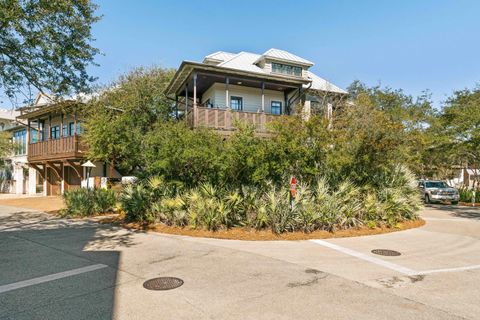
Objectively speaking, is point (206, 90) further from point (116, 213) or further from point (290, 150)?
point (290, 150)

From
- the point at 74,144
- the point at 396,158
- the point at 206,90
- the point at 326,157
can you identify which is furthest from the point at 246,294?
the point at 74,144

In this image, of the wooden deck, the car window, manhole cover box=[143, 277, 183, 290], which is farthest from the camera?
the car window

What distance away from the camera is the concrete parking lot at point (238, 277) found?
13.4 ft

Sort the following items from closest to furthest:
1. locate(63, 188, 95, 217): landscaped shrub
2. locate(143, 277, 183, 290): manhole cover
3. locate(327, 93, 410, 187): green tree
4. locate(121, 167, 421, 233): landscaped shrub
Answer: locate(143, 277, 183, 290): manhole cover, locate(121, 167, 421, 233): landscaped shrub, locate(327, 93, 410, 187): green tree, locate(63, 188, 95, 217): landscaped shrub

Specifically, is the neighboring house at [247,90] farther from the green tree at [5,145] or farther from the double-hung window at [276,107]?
the green tree at [5,145]

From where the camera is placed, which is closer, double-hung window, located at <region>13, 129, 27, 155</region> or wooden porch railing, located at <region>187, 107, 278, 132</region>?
wooden porch railing, located at <region>187, 107, 278, 132</region>

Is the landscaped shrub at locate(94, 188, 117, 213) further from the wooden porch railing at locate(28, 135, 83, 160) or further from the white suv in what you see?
the white suv

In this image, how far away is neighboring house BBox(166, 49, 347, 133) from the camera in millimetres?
16594

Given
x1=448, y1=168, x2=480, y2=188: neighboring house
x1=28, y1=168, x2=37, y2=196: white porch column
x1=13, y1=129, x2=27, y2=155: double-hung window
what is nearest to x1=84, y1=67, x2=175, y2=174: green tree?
x1=28, y1=168, x2=37, y2=196: white porch column

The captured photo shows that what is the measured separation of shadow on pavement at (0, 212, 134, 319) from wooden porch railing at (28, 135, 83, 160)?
10373mm

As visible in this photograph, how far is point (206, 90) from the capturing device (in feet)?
70.2

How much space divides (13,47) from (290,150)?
9.84 meters

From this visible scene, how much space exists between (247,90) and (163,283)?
16.8 metres

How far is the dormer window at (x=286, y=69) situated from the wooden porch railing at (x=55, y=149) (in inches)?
588
